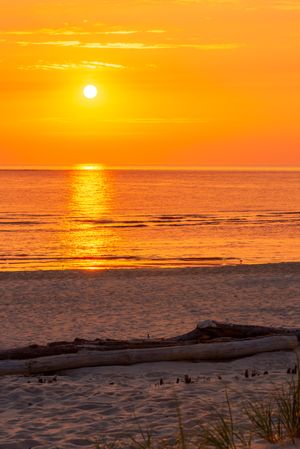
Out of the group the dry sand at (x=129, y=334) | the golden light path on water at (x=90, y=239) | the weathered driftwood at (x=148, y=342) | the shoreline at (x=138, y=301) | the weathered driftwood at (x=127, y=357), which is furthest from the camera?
the golden light path on water at (x=90, y=239)

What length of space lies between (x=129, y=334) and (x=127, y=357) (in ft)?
15.7

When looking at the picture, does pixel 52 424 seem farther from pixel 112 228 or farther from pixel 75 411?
pixel 112 228

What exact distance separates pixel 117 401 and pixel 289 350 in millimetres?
3746

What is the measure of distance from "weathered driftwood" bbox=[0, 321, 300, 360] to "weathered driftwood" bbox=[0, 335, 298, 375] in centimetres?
18

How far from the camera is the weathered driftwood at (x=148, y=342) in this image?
11.9 metres

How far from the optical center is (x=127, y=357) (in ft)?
38.4

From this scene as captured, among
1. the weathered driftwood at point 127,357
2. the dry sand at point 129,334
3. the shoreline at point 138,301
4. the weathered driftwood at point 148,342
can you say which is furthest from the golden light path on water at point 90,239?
the weathered driftwood at point 127,357

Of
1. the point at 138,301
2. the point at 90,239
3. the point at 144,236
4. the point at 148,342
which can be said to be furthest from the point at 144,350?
the point at 144,236

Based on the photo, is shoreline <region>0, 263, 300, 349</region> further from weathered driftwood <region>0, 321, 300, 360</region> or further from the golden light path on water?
the golden light path on water

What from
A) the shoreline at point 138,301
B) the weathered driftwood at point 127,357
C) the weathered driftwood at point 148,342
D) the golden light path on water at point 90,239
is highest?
the golden light path on water at point 90,239

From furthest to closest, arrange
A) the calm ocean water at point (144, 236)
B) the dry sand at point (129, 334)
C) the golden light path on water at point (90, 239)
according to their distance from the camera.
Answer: the golden light path on water at point (90, 239) → the calm ocean water at point (144, 236) → the dry sand at point (129, 334)

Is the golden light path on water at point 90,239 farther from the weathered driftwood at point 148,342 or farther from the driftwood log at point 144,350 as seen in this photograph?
the driftwood log at point 144,350

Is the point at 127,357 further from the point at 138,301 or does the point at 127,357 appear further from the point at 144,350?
the point at 138,301

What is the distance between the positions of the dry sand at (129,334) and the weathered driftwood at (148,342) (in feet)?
1.49
